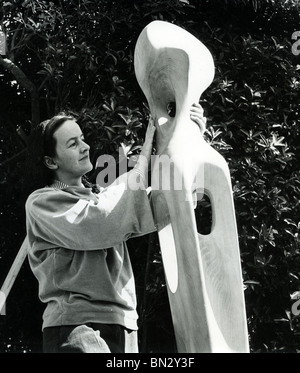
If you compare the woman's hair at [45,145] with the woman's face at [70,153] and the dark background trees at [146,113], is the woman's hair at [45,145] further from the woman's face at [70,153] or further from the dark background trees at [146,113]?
the dark background trees at [146,113]

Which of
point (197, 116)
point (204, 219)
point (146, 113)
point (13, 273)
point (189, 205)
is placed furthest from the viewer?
point (146, 113)

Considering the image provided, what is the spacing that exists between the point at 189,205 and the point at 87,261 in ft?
1.23

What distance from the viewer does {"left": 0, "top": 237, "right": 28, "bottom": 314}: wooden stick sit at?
13.5 ft

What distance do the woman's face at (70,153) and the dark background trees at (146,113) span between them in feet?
5.35

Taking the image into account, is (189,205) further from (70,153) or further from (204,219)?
(204,219)

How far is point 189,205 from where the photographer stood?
103 inches

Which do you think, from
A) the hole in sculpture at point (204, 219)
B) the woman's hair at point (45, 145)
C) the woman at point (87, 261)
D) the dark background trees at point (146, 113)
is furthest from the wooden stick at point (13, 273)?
the woman at point (87, 261)

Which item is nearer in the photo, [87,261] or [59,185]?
[87,261]

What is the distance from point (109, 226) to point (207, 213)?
2039 millimetres

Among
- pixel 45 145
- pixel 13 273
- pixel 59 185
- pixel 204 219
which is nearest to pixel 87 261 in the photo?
pixel 59 185

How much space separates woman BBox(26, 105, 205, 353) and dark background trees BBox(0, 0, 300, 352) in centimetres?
177

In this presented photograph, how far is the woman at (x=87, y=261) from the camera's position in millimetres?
2596

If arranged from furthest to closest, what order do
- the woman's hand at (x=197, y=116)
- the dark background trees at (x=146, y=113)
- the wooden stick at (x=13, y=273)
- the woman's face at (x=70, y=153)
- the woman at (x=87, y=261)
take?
the dark background trees at (x=146, y=113) → the wooden stick at (x=13, y=273) → the woman's hand at (x=197, y=116) → the woman's face at (x=70, y=153) → the woman at (x=87, y=261)

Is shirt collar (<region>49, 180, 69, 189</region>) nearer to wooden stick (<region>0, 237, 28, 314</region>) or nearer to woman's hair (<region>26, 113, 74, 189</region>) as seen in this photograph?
woman's hair (<region>26, 113, 74, 189</region>)
